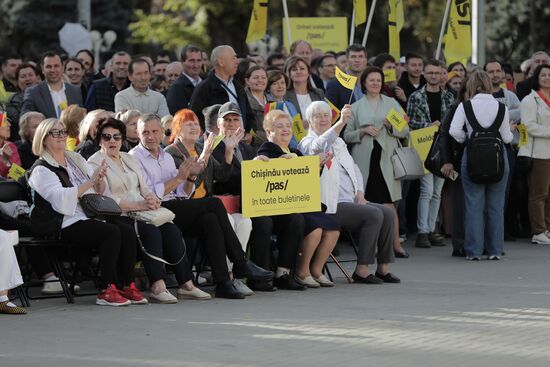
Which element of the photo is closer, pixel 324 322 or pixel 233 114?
pixel 324 322

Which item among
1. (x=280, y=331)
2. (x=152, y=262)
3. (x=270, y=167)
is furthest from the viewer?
(x=270, y=167)

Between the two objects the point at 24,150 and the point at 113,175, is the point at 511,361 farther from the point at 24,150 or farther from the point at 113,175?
the point at 24,150

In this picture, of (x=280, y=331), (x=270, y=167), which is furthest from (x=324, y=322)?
(x=270, y=167)

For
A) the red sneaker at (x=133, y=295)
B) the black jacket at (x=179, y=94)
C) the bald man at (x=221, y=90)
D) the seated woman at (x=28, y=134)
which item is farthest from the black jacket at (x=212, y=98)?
the red sneaker at (x=133, y=295)

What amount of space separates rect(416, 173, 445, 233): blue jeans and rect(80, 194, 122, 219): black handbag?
5780mm

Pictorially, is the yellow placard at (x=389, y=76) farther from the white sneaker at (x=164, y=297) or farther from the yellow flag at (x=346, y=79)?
the white sneaker at (x=164, y=297)

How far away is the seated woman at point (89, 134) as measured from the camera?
40.8 feet

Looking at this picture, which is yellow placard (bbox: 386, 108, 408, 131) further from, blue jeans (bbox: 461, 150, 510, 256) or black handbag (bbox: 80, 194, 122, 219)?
black handbag (bbox: 80, 194, 122, 219)

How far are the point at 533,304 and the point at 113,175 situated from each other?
12.0 feet

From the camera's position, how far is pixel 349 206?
13.4 m

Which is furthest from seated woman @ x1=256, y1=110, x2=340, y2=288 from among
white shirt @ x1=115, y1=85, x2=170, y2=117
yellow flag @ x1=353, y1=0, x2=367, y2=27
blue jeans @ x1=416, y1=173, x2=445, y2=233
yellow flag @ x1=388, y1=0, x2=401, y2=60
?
yellow flag @ x1=353, y1=0, x2=367, y2=27

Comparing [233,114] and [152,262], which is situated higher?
[233,114]

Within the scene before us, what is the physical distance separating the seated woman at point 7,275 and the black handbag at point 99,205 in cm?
85

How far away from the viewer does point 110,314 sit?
11.1m
